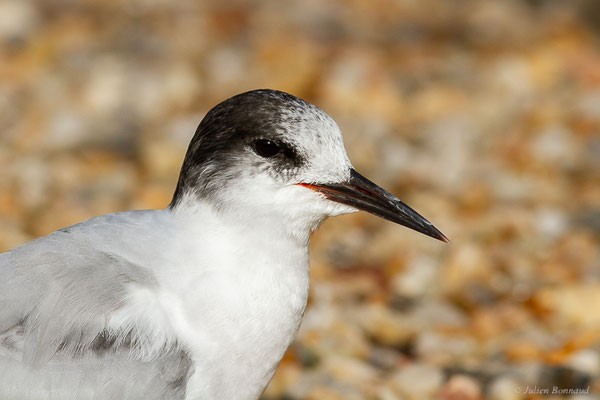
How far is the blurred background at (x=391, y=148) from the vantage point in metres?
4.19

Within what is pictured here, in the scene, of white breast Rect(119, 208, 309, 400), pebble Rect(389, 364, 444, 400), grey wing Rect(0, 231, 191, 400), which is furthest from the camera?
pebble Rect(389, 364, 444, 400)

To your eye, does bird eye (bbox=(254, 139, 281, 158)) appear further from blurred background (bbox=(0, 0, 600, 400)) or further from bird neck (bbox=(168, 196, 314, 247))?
blurred background (bbox=(0, 0, 600, 400))

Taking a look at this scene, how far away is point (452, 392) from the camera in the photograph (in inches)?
148

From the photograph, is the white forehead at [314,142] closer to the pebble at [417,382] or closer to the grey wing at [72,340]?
the grey wing at [72,340]

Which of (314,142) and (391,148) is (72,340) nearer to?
(314,142)

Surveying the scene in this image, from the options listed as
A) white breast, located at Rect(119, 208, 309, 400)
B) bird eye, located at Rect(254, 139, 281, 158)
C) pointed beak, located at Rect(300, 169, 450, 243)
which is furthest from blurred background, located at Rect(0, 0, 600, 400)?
bird eye, located at Rect(254, 139, 281, 158)

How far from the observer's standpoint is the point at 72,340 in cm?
273

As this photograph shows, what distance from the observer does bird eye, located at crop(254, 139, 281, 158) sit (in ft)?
9.45

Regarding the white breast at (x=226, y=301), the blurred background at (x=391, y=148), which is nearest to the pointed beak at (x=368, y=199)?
the white breast at (x=226, y=301)

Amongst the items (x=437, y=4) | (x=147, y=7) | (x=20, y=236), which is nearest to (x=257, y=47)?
(x=147, y=7)

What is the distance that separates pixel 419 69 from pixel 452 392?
4.10 metres

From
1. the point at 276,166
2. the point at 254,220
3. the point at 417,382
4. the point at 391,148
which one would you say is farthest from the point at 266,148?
the point at 391,148

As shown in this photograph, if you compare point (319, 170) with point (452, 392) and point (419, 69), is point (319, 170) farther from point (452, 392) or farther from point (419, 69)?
point (419, 69)

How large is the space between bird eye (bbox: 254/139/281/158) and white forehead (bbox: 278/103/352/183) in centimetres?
5
